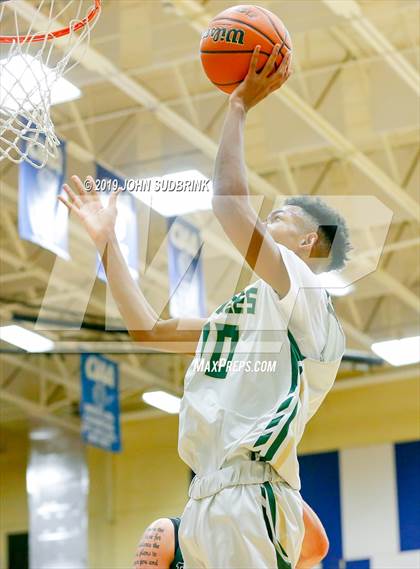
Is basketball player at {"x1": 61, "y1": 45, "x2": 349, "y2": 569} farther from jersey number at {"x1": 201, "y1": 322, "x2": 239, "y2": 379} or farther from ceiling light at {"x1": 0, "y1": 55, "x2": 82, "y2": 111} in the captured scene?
ceiling light at {"x1": 0, "y1": 55, "x2": 82, "y2": 111}

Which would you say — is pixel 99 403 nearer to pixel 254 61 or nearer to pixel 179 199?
pixel 179 199

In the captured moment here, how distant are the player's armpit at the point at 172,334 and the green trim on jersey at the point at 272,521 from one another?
2.38ft

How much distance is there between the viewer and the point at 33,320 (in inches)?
487

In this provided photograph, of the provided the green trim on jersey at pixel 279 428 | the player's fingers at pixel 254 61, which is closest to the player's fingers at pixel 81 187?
the player's fingers at pixel 254 61

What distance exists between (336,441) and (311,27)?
826 centimetres

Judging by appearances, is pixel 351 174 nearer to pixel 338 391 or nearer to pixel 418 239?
pixel 418 239

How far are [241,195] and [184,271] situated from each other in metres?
7.89

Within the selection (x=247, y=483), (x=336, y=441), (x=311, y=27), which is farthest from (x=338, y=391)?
(x=247, y=483)

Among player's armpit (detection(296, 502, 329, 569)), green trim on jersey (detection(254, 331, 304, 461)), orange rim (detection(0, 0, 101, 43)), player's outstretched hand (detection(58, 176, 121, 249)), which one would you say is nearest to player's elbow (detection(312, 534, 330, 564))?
player's armpit (detection(296, 502, 329, 569))

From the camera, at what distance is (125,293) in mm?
3920

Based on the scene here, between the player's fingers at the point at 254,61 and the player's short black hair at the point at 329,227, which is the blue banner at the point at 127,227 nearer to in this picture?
the player's short black hair at the point at 329,227

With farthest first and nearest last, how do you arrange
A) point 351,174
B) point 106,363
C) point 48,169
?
point 106,363
point 351,174
point 48,169

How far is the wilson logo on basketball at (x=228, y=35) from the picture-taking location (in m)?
3.61

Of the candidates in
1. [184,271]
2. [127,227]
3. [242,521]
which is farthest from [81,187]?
[184,271]
